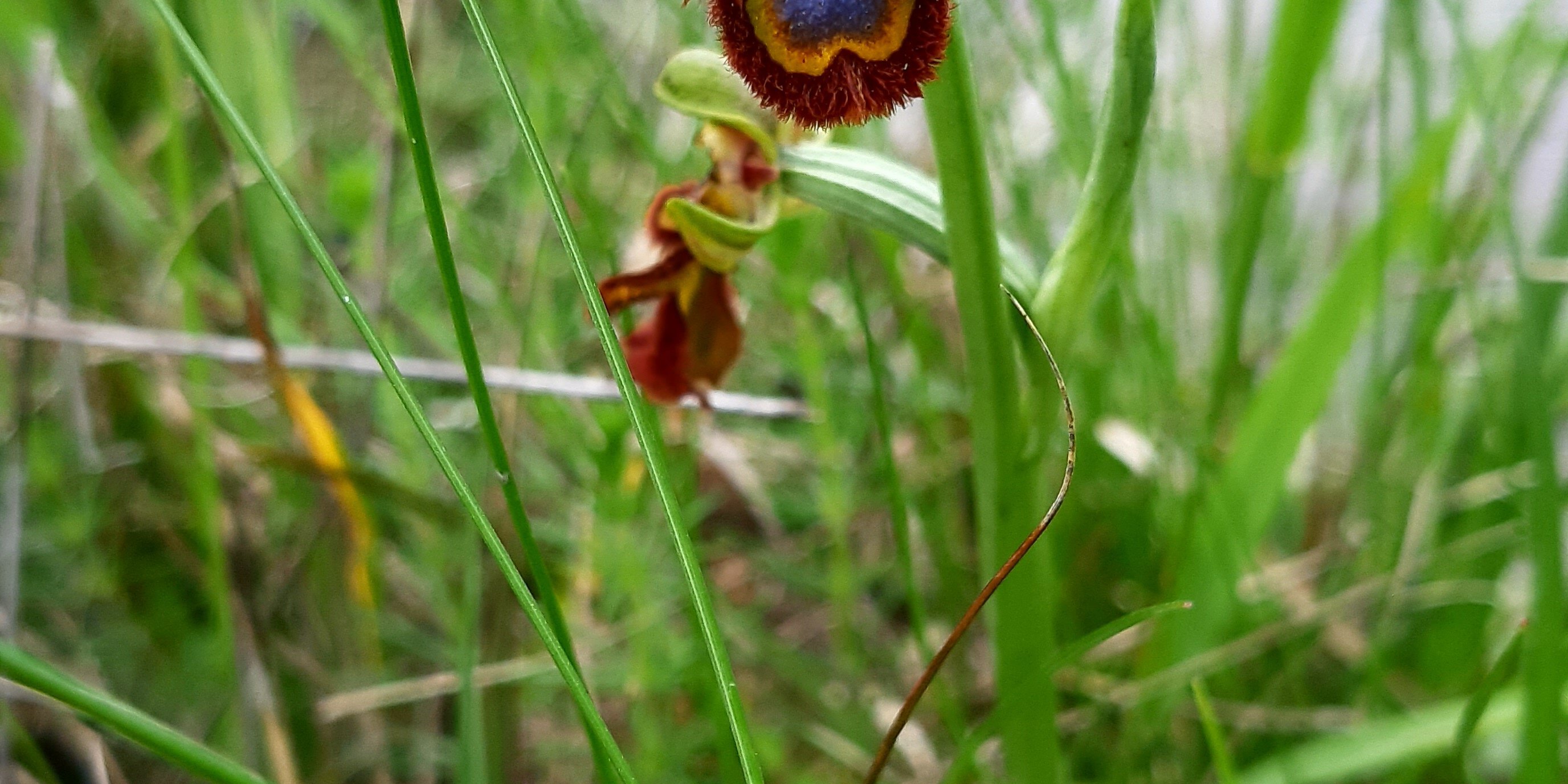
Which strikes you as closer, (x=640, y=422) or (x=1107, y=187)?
(x=640, y=422)

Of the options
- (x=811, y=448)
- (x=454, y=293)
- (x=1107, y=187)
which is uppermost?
(x=811, y=448)

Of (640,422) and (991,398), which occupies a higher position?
(991,398)

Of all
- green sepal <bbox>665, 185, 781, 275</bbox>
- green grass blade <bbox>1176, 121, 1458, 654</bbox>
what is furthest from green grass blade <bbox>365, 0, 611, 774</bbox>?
green grass blade <bbox>1176, 121, 1458, 654</bbox>

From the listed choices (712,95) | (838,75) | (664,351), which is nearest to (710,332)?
(664,351)

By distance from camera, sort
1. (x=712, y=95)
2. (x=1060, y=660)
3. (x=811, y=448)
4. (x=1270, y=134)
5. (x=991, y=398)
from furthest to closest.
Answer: (x=811, y=448) → (x=1270, y=134) → (x=712, y=95) → (x=991, y=398) → (x=1060, y=660)

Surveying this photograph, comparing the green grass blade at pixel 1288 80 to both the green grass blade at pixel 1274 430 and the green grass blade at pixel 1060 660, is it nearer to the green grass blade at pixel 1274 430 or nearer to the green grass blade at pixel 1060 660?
the green grass blade at pixel 1274 430

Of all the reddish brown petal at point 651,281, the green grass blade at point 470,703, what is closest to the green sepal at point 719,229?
the reddish brown petal at point 651,281

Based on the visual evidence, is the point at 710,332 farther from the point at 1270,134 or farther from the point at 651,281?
the point at 1270,134
